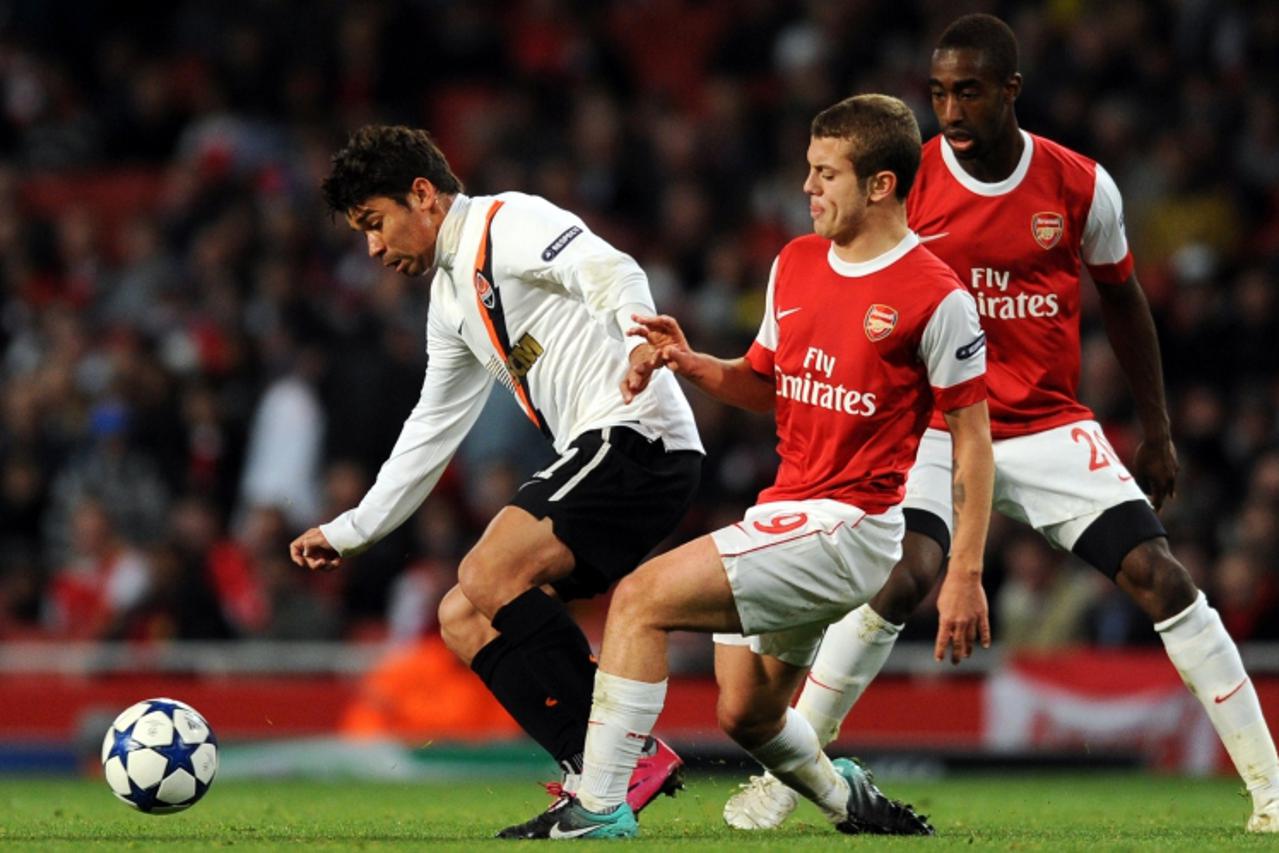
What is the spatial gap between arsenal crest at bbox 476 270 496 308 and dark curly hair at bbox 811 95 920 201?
1144 mm

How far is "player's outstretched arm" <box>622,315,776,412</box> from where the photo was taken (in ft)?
19.1

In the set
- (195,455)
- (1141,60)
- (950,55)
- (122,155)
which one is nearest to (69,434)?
(195,455)

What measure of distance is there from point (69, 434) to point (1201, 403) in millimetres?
7251

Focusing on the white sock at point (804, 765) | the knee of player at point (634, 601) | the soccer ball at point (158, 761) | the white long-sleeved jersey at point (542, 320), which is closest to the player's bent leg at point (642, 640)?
Result: the knee of player at point (634, 601)

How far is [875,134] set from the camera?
5.93m

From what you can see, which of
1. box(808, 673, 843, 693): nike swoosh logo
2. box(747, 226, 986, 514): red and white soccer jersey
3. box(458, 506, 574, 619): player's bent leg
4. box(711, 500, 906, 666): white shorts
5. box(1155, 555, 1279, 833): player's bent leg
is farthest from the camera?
box(808, 673, 843, 693): nike swoosh logo

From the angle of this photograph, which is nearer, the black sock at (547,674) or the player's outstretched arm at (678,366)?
the player's outstretched arm at (678,366)

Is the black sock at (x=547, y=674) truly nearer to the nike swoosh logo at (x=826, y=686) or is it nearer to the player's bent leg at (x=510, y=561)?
the player's bent leg at (x=510, y=561)

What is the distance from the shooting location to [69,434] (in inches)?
565

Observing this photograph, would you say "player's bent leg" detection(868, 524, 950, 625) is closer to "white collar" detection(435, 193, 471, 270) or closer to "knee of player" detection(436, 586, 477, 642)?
"knee of player" detection(436, 586, 477, 642)

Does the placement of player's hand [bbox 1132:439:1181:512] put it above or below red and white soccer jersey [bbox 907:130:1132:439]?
below

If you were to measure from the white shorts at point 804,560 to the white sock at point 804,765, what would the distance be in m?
0.44

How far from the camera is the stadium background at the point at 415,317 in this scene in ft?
39.4

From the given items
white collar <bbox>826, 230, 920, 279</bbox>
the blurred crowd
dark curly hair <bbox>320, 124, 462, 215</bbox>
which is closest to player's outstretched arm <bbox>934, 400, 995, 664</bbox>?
white collar <bbox>826, 230, 920, 279</bbox>
